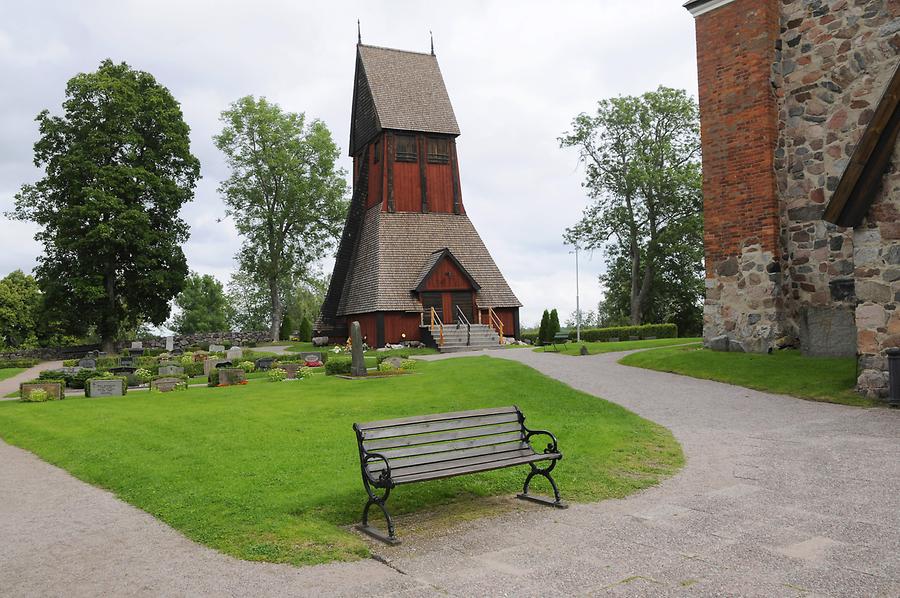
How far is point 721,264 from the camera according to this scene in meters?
18.5

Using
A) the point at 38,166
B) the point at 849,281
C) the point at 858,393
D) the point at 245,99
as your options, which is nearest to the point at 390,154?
the point at 245,99

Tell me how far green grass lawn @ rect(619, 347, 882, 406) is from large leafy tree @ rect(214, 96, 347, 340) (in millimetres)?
36936

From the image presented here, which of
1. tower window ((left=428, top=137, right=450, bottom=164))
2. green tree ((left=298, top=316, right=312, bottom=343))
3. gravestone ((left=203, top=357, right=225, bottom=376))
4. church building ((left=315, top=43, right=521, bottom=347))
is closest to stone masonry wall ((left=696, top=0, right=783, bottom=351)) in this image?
church building ((left=315, top=43, right=521, bottom=347))

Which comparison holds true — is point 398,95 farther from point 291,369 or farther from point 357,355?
point 357,355

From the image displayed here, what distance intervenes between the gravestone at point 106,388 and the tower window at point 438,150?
2446cm

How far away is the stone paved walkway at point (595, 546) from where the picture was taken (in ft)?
15.9

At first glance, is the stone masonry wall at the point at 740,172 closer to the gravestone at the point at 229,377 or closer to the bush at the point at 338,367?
the bush at the point at 338,367

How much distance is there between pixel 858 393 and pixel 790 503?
7.95 m

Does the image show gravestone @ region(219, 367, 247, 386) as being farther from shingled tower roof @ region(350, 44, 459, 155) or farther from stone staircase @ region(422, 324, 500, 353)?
shingled tower roof @ region(350, 44, 459, 155)

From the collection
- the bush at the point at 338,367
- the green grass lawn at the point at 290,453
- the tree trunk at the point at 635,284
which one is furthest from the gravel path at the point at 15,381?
the tree trunk at the point at 635,284

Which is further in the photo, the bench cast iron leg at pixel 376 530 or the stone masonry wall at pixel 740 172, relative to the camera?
the stone masonry wall at pixel 740 172

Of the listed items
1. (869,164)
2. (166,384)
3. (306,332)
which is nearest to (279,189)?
(306,332)

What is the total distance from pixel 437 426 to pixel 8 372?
33977 mm

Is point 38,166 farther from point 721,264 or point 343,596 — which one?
point 343,596
